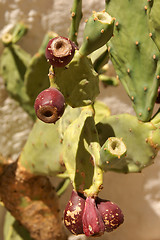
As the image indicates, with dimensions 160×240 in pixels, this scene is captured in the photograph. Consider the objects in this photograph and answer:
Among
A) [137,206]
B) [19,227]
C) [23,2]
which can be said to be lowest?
[137,206]

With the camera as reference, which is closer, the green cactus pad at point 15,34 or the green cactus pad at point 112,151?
the green cactus pad at point 112,151

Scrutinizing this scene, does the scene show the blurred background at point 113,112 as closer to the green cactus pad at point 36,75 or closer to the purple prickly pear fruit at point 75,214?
the green cactus pad at point 36,75

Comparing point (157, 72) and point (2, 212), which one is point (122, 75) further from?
point (2, 212)

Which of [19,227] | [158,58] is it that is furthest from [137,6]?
[19,227]

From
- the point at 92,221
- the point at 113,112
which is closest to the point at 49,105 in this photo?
the point at 92,221

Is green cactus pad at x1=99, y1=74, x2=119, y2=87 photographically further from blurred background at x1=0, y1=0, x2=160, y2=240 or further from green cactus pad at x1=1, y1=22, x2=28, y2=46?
green cactus pad at x1=1, y1=22, x2=28, y2=46

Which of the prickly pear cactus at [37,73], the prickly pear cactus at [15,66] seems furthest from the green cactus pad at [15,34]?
the prickly pear cactus at [37,73]
